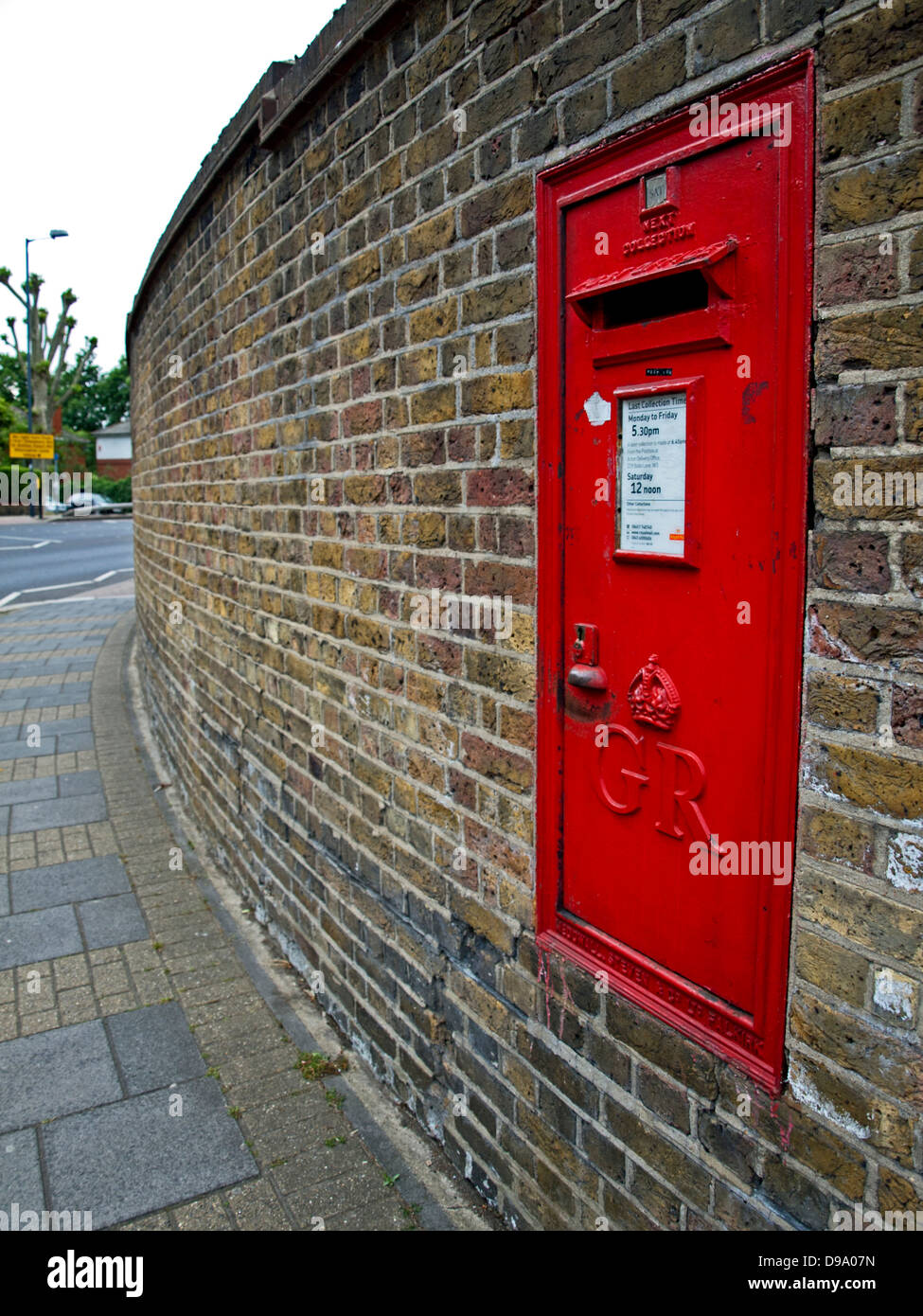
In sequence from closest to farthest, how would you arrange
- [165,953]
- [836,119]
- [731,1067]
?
[836,119], [731,1067], [165,953]

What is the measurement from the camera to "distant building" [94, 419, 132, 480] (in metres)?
57.2

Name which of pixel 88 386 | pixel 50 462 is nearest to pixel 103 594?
pixel 50 462

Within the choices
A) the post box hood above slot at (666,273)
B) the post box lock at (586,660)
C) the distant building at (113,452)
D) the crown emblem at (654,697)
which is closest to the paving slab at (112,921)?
the post box lock at (586,660)

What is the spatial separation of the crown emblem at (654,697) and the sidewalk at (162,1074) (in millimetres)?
1520

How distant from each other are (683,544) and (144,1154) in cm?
233

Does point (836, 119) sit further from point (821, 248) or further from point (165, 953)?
point (165, 953)

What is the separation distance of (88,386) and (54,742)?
64.2m

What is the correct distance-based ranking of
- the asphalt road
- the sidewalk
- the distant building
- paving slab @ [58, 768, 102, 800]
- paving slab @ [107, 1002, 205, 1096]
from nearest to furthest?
the sidewalk
paving slab @ [107, 1002, 205, 1096]
paving slab @ [58, 768, 102, 800]
the asphalt road
the distant building

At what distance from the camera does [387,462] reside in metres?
2.67

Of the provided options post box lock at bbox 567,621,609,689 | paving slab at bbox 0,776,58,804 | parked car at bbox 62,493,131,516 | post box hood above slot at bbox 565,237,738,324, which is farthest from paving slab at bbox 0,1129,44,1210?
parked car at bbox 62,493,131,516
